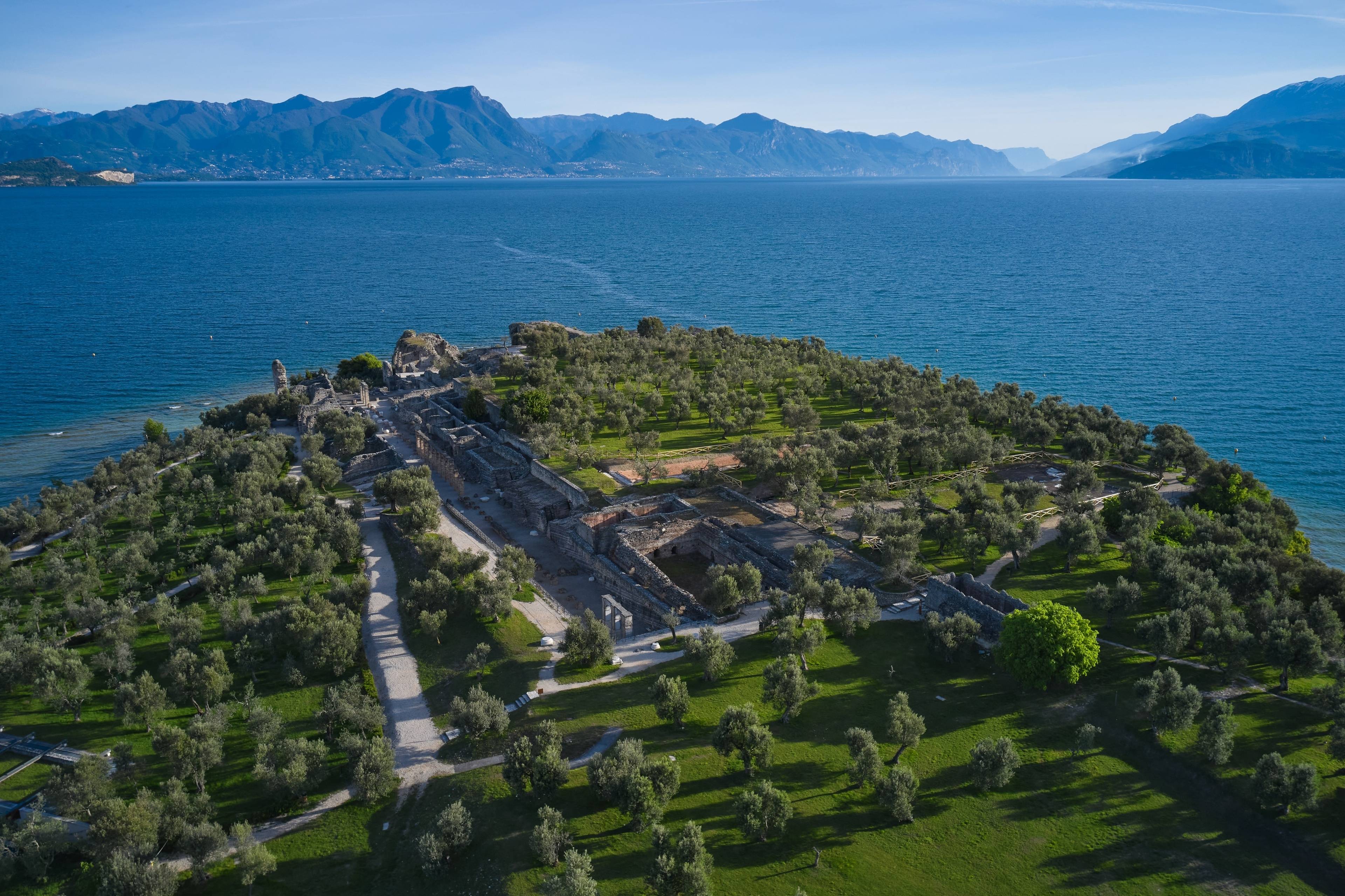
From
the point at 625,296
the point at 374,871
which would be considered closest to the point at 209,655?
the point at 374,871

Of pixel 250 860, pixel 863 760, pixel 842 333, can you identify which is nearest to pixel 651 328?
pixel 842 333

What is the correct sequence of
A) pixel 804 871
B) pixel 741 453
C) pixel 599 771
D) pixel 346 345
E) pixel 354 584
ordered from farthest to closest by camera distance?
pixel 346 345 < pixel 741 453 < pixel 354 584 < pixel 599 771 < pixel 804 871

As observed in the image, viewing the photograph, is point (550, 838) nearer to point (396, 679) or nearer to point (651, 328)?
point (396, 679)

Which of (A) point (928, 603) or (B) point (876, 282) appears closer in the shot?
(A) point (928, 603)

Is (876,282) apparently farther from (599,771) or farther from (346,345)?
(599,771)

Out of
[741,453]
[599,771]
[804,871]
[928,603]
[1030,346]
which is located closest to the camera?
[804,871]

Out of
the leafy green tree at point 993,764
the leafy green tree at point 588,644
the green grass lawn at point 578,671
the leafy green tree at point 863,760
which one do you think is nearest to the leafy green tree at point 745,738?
the leafy green tree at point 863,760

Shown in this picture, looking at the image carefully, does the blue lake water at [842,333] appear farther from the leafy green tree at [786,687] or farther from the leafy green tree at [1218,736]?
the leafy green tree at [786,687]
